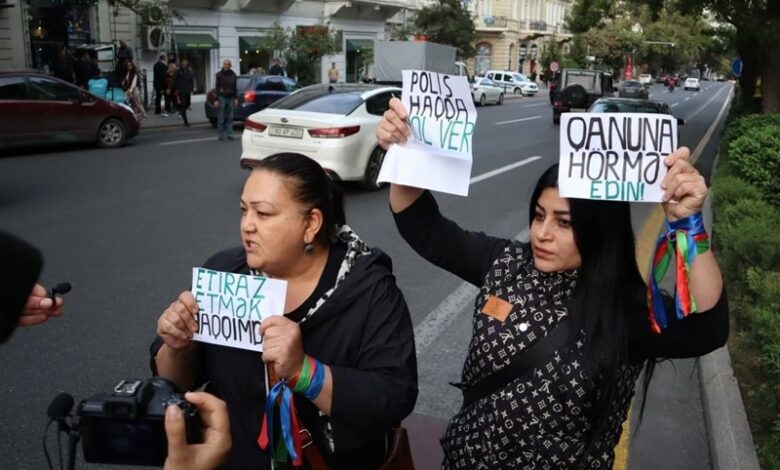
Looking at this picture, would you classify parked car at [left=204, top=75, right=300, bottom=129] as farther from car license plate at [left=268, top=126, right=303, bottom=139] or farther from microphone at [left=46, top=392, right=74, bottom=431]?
microphone at [left=46, top=392, right=74, bottom=431]

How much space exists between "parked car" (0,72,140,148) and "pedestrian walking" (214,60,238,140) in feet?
7.69

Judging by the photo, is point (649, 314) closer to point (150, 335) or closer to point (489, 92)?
point (150, 335)

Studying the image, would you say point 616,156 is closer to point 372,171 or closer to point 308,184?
point 308,184

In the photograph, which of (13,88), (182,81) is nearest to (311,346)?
(13,88)

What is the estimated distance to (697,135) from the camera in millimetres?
22516

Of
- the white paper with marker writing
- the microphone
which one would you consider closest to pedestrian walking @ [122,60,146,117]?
the white paper with marker writing

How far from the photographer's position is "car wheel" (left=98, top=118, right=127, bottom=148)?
14227mm

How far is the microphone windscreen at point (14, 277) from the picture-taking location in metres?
1.09

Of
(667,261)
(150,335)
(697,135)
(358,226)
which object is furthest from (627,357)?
(697,135)

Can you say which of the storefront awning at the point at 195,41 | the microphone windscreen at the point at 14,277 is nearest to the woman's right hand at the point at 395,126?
the microphone windscreen at the point at 14,277

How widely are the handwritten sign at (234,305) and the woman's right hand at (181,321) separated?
2 cm

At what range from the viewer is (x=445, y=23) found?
139 feet

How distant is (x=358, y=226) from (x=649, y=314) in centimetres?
650

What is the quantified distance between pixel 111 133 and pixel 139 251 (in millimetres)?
8144
